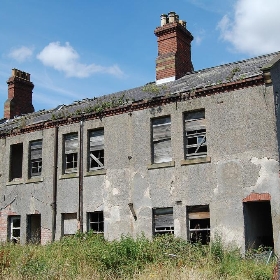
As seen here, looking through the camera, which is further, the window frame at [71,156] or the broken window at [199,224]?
the window frame at [71,156]

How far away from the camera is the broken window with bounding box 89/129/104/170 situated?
18.8m

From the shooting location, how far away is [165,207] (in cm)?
1641

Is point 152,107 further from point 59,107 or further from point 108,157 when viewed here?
point 59,107

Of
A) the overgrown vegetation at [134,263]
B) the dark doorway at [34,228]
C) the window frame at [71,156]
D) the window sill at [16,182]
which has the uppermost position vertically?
the window frame at [71,156]

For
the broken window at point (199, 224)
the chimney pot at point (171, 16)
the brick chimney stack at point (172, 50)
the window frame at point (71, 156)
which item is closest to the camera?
the broken window at point (199, 224)

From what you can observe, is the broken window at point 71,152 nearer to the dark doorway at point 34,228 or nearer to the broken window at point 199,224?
the dark doorway at point 34,228

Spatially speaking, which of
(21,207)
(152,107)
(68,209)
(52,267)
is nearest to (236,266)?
(52,267)

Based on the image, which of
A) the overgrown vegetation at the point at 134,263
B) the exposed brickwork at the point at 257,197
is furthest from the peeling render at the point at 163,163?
the overgrown vegetation at the point at 134,263

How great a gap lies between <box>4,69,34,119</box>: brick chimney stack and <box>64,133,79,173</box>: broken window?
26.7 ft

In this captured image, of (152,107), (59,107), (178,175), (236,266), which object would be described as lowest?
(236,266)

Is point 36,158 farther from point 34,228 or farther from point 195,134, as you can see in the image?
point 195,134

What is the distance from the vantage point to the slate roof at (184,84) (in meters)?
16.4

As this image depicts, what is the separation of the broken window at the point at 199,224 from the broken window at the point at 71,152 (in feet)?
19.8

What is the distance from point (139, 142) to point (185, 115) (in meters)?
2.17
